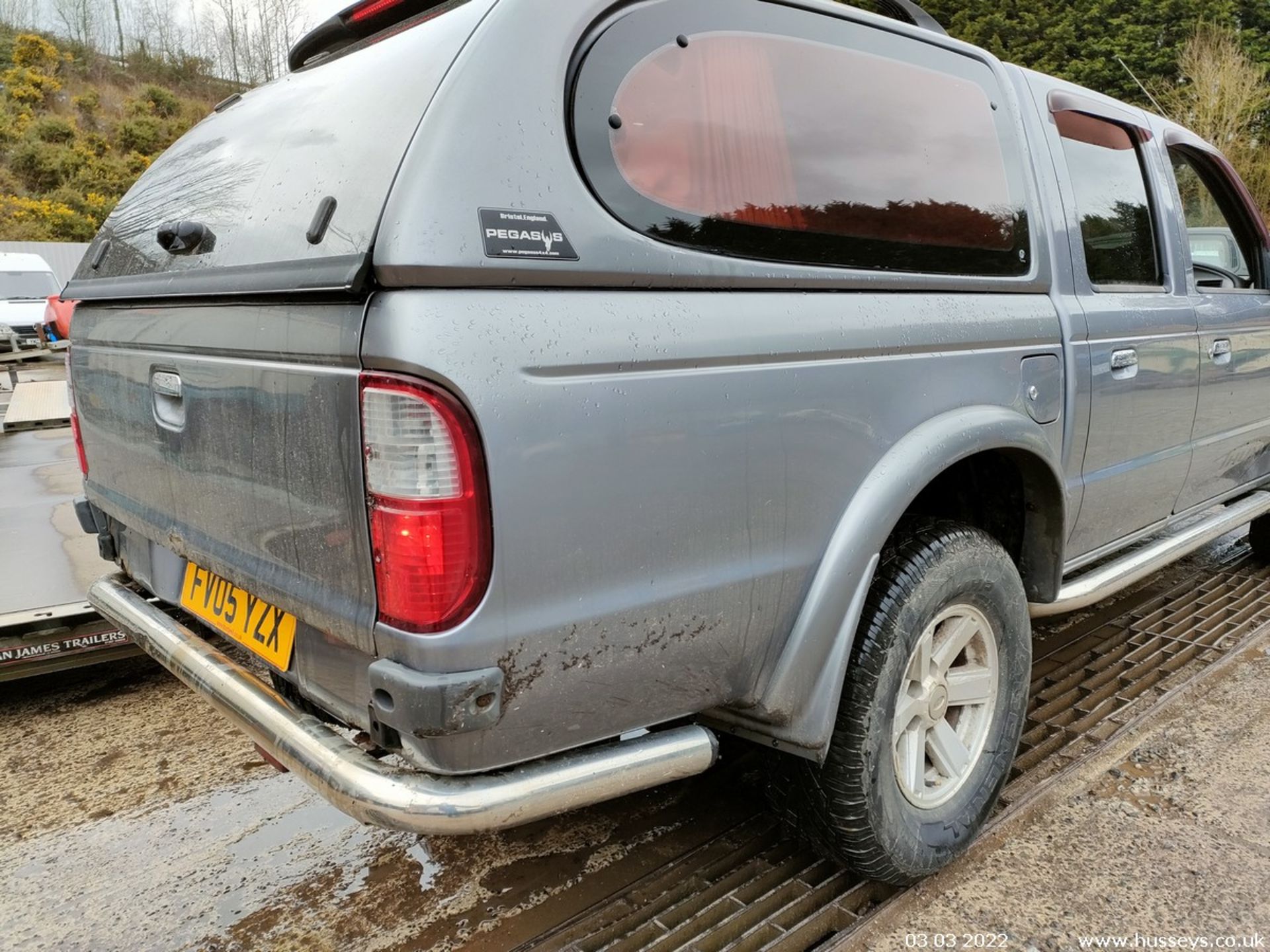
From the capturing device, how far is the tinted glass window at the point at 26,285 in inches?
695

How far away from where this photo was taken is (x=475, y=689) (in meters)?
1.40

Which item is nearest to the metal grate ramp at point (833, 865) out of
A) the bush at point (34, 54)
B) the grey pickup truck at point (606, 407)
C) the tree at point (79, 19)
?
the grey pickup truck at point (606, 407)

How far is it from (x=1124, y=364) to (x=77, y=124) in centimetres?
3839

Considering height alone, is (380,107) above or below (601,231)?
above

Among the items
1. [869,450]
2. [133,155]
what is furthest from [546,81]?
[133,155]

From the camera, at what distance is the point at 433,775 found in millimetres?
1480

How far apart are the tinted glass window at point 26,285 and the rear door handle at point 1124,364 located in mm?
20554

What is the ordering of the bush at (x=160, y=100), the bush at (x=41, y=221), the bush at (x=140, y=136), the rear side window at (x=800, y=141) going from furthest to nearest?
the bush at (x=160, y=100)
the bush at (x=140, y=136)
the bush at (x=41, y=221)
the rear side window at (x=800, y=141)

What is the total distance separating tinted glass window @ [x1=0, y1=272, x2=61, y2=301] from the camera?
1766 centimetres

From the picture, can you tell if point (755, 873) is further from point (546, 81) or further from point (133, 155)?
point (133, 155)

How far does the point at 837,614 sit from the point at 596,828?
41.6 inches

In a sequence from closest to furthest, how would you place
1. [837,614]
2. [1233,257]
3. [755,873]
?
[837,614] → [755,873] → [1233,257]

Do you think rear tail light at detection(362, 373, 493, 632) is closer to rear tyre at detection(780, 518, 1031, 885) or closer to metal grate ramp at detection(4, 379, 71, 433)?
rear tyre at detection(780, 518, 1031, 885)

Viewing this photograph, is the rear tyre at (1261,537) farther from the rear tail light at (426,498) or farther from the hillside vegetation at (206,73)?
the hillside vegetation at (206,73)
